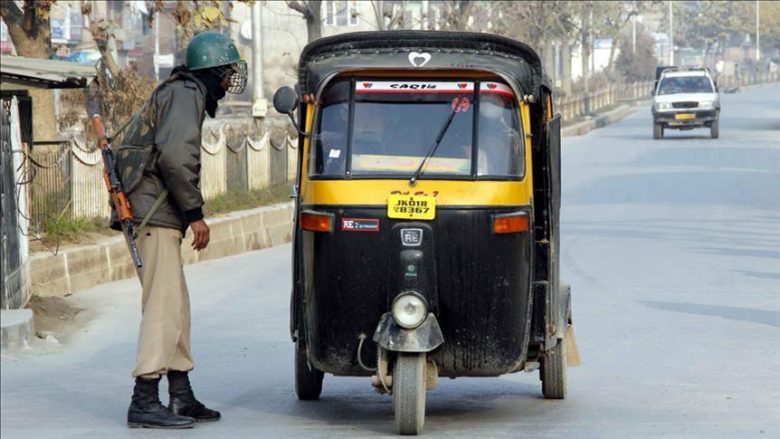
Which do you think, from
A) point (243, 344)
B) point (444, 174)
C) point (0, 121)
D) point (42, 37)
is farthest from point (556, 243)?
point (42, 37)

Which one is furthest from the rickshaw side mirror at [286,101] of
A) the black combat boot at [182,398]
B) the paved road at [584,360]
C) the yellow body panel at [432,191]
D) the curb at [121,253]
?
the curb at [121,253]

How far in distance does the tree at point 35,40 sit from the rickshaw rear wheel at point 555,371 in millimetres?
12019

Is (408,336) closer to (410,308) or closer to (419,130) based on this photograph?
(410,308)

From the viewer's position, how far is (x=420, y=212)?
7.67 metres

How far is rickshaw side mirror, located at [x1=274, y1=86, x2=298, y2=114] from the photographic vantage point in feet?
27.3

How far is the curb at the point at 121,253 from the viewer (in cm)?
1420

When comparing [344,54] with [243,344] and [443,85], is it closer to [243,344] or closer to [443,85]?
[443,85]

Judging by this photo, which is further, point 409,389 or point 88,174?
point 88,174

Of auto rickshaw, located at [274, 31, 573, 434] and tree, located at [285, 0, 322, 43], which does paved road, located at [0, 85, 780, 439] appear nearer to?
auto rickshaw, located at [274, 31, 573, 434]

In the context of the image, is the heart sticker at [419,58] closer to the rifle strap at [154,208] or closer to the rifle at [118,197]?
the rifle strap at [154,208]

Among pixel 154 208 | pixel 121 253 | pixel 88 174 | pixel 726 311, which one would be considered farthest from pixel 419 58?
pixel 88 174

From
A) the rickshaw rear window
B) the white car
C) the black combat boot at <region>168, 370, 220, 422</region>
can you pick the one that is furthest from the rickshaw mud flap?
the white car

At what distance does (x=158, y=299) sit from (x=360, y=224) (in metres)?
1.13

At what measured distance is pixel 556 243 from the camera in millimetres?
8445
